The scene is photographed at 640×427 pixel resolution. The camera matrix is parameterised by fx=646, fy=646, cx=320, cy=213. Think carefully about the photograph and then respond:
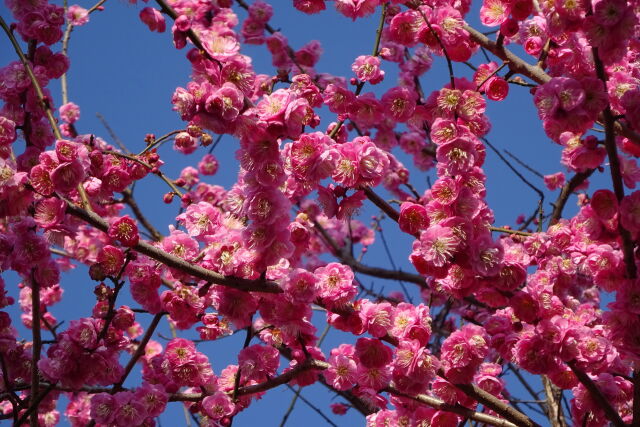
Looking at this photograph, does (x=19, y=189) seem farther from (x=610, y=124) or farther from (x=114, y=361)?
(x=610, y=124)

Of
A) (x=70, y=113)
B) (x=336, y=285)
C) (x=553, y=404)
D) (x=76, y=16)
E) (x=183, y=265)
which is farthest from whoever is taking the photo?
(x=70, y=113)

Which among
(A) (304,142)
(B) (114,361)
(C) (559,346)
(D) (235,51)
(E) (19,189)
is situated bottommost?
(B) (114,361)

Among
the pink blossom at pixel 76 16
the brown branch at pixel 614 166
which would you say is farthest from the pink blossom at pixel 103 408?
the pink blossom at pixel 76 16

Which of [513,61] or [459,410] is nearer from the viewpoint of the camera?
[459,410]

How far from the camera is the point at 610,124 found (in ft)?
7.17

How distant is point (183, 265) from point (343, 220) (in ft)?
2.38

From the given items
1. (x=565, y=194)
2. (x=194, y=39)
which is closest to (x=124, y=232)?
(x=194, y=39)

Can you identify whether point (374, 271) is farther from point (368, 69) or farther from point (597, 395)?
point (597, 395)

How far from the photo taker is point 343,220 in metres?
2.60

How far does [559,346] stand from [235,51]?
1.59 m

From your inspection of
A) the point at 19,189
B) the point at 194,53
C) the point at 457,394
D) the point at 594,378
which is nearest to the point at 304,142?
the point at 194,53

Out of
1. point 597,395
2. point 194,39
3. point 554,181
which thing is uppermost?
point 554,181

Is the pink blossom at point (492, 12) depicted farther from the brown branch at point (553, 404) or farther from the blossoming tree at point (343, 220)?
the brown branch at point (553, 404)

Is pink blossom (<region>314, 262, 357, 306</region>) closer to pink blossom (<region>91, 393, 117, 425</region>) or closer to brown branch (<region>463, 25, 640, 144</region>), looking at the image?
pink blossom (<region>91, 393, 117, 425</region>)
